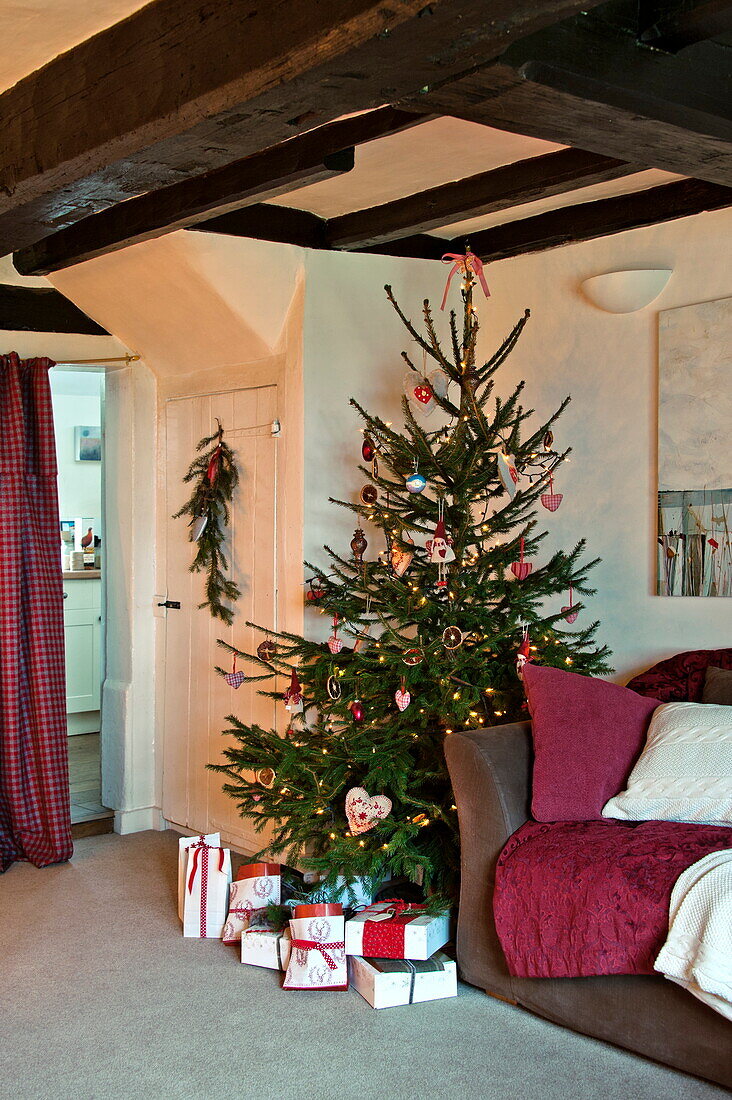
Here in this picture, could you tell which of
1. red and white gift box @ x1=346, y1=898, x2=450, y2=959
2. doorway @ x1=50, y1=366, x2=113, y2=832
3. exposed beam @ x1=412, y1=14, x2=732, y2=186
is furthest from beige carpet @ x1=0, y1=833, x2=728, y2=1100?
exposed beam @ x1=412, y1=14, x2=732, y2=186

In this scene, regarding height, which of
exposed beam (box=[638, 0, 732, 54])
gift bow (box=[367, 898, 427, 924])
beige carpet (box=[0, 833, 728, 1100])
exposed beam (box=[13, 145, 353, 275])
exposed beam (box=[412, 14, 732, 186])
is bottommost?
beige carpet (box=[0, 833, 728, 1100])

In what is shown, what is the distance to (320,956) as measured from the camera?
293 cm

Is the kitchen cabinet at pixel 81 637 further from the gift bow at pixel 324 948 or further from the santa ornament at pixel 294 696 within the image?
the gift bow at pixel 324 948

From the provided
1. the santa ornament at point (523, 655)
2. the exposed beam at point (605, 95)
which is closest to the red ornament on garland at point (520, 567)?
the santa ornament at point (523, 655)

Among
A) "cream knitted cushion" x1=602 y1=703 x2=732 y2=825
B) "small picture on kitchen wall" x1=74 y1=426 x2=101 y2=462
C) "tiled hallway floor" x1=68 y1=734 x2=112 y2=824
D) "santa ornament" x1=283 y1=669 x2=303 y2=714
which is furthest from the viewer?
"small picture on kitchen wall" x1=74 y1=426 x2=101 y2=462

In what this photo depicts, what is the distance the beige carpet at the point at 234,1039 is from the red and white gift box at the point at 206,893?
0.05 metres

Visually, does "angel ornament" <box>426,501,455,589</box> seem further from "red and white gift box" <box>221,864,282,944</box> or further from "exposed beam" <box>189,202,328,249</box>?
"exposed beam" <box>189,202,328,249</box>

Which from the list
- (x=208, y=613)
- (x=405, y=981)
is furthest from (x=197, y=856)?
(x=208, y=613)

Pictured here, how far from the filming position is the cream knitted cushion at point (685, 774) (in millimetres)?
2664

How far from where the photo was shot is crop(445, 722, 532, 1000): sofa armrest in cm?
284

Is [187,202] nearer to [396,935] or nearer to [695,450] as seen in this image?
[695,450]

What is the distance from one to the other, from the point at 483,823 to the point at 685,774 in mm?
551

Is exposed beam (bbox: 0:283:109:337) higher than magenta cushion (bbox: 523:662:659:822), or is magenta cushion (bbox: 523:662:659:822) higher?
exposed beam (bbox: 0:283:109:337)

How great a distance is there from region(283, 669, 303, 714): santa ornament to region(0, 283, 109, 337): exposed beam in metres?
1.93
